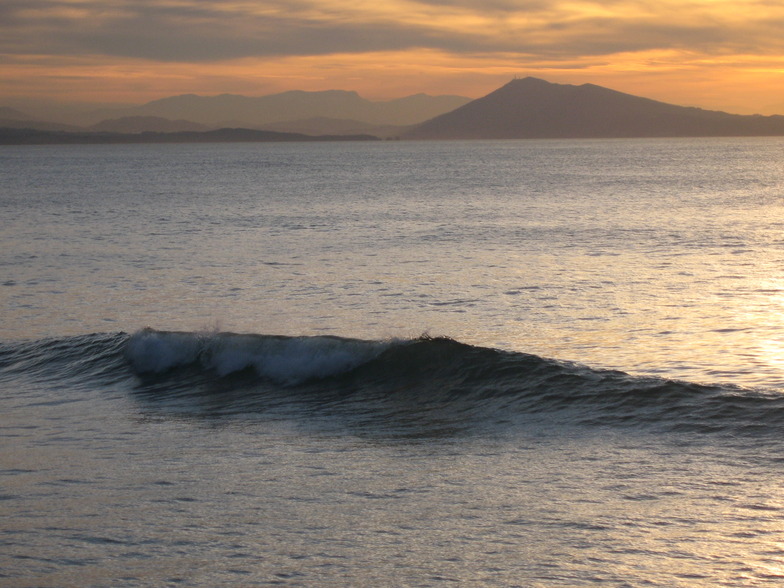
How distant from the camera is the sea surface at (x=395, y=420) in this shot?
7.88 m

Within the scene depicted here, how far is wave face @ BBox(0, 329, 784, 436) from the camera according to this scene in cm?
1260

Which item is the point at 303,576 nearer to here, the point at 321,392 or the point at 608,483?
the point at 608,483

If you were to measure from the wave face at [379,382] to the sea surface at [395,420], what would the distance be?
Answer: 0.06m

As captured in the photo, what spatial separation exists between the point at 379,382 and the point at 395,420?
2.37 m

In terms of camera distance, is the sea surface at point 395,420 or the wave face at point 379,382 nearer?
the sea surface at point 395,420

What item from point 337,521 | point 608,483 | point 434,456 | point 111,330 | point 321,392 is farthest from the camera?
point 111,330

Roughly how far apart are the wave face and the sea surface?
6cm

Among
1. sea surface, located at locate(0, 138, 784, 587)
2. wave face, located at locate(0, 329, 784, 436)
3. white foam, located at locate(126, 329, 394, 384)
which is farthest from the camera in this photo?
white foam, located at locate(126, 329, 394, 384)

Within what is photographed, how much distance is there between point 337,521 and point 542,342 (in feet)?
34.0

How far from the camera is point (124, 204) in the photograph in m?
73.3

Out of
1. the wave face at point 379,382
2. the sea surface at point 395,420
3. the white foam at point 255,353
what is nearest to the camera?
the sea surface at point 395,420

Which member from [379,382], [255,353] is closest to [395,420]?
[379,382]

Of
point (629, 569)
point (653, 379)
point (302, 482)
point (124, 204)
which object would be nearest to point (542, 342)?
point (653, 379)

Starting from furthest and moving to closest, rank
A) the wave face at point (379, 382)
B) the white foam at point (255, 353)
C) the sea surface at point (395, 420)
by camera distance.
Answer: the white foam at point (255, 353)
the wave face at point (379, 382)
the sea surface at point (395, 420)
